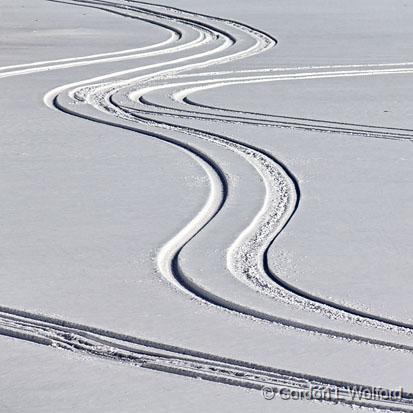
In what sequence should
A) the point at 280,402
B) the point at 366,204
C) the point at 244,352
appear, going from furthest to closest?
the point at 366,204, the point at 244,352, the point at 280,402

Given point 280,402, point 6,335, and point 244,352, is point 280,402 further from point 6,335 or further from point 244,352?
point 6,335

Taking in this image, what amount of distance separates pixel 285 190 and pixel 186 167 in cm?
81

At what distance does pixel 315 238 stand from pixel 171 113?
3280mm

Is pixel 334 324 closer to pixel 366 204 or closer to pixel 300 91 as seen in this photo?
pixel 366 204

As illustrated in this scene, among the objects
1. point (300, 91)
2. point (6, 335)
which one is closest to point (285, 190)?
point (6, 335)

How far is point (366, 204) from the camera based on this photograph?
5.38 meters

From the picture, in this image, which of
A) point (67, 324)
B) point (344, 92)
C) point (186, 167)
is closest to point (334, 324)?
point (67, 324)

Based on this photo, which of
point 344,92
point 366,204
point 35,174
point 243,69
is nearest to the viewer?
point 366,204

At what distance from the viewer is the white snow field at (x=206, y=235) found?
3.30 m

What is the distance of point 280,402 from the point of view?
313 centimetres

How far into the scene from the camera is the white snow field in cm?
330

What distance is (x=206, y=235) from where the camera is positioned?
4840 millimetres

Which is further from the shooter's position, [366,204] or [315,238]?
[366,204]

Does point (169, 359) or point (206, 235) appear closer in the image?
point (169, 359)
